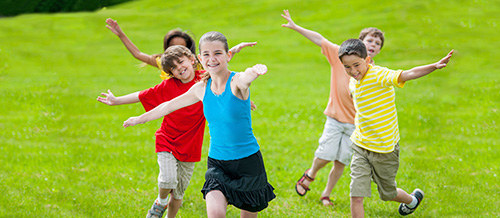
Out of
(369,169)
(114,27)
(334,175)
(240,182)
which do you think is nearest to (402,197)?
(369,169)

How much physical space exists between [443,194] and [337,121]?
82.1 inches

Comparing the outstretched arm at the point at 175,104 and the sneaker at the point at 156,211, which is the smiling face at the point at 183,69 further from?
the sneaker at the point at 156,211

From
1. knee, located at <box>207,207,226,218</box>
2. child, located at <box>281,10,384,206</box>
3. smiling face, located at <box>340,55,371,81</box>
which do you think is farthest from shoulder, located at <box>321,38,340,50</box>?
knee, located at <box>207,207,226,218</box>

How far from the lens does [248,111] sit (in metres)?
4.93

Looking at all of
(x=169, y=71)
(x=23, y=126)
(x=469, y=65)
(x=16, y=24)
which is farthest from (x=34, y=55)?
(x=169, y=71)

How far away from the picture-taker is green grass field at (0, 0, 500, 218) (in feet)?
25.5

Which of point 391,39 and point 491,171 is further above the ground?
point 491,171

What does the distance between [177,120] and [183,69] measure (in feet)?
2.08

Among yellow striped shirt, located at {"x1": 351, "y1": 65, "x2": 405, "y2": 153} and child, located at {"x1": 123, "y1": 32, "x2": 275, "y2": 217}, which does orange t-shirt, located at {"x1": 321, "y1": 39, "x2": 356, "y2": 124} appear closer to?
yellow striped shirt, located at {"x1": 351, "y1": 65, "x2": 405, "y2": 153}

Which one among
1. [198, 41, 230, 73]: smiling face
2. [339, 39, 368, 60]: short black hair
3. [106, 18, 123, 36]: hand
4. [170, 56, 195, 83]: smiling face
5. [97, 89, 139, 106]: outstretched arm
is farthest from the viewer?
[106, 18, 123, 36]: hand

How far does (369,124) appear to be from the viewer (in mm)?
5836

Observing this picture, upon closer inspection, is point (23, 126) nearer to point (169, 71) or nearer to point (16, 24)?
point (169, 71)

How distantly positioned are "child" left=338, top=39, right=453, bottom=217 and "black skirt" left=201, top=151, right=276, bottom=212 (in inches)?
55.4

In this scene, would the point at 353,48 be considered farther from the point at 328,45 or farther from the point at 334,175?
the point at 334,175
